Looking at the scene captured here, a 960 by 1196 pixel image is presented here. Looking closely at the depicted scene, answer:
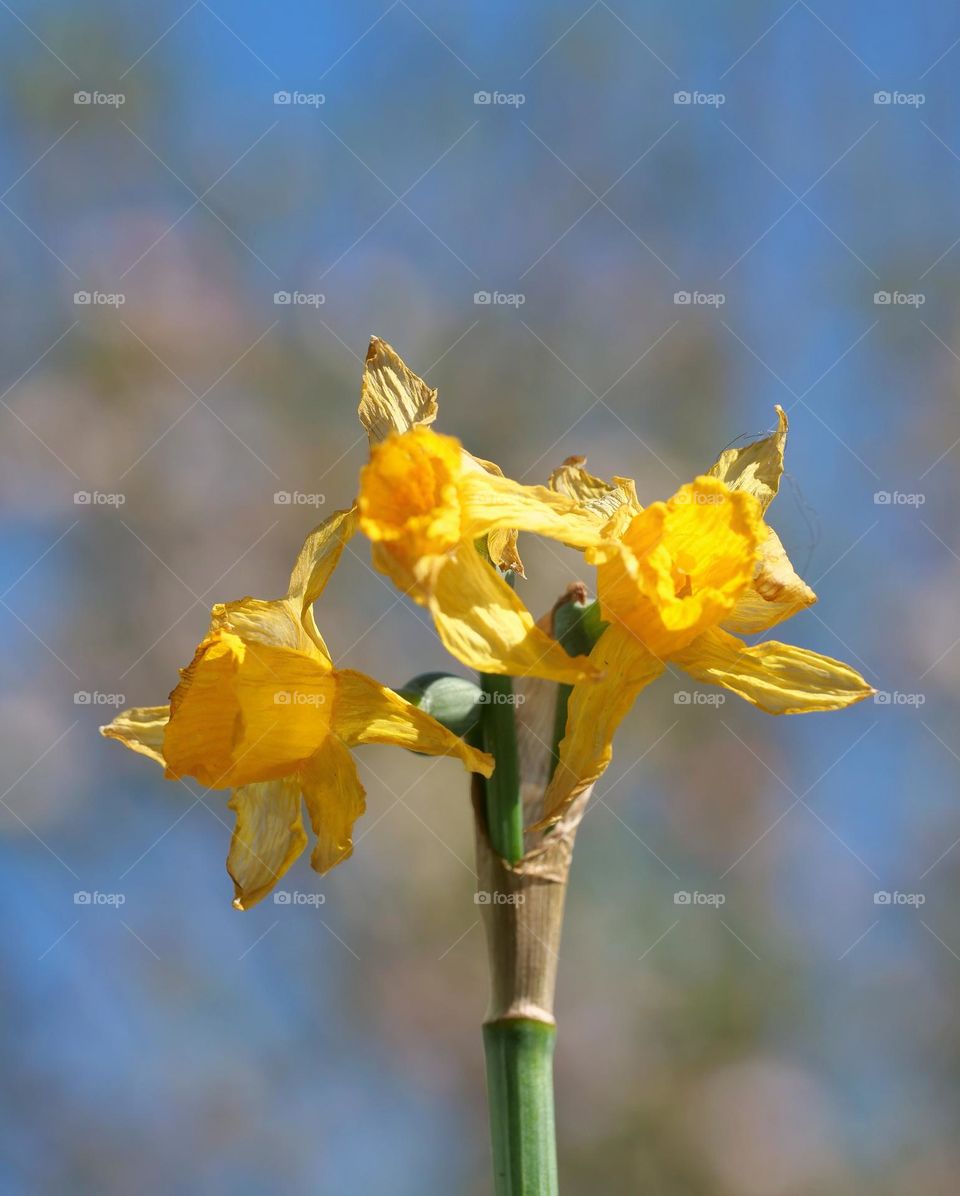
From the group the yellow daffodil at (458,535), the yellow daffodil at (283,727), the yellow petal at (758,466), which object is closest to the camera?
the yellow daffodil at (458,535)

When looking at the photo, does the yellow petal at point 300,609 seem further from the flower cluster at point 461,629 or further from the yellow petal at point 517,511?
the yellow petal at point 517,511

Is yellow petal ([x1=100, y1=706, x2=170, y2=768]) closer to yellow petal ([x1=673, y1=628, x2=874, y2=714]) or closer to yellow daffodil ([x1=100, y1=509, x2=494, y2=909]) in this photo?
yellow daffodil ([x1=100, y1=509, x2=494, y2=909])

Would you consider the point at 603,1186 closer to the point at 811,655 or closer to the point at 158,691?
the point at 158,691

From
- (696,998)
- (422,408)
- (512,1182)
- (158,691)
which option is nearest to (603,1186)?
(696,998)

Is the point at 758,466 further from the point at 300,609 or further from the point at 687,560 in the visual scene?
the point at 300,609

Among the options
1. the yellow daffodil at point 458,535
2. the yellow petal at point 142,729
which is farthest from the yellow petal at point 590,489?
the yellow petal at point 142,729
